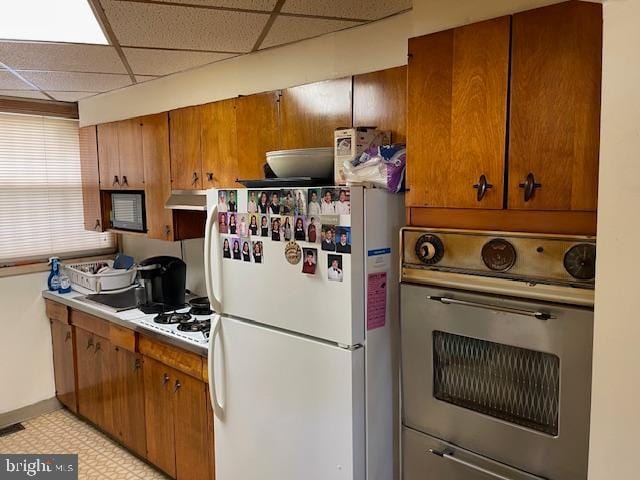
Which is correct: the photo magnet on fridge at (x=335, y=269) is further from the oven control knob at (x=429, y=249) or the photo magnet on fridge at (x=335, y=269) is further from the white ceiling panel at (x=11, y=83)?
the white ceiling panel at (x=11, y=83)

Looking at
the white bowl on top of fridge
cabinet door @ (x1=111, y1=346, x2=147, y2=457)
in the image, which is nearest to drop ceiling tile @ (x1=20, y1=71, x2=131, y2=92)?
the white bowl on top of fridge

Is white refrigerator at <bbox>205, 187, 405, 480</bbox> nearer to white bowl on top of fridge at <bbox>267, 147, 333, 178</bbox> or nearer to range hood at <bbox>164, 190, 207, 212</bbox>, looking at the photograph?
white bowl on top of fridge at <bbox>267, 147, 333, 178</bbox>

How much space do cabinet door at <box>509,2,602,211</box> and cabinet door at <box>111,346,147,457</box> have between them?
237 centimetres

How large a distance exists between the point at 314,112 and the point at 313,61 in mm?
254

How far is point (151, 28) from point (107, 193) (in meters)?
1.83

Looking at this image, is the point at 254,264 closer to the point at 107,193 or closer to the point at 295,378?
the point at 295,378

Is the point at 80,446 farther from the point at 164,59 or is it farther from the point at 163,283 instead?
the point at 164,59

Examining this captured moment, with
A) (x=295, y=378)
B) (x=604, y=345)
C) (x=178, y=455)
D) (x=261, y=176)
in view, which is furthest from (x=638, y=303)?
(x=178, y=455)

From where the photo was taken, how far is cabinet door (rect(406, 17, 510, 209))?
1.40m

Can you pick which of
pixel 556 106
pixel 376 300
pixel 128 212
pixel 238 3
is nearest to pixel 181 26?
pixel 238 3

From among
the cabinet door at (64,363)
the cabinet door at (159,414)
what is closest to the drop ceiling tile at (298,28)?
the cabinet door at (159,414)

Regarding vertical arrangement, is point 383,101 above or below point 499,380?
above

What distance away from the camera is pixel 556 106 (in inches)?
50.8

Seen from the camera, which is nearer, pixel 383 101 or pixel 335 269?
pixel 335 269
